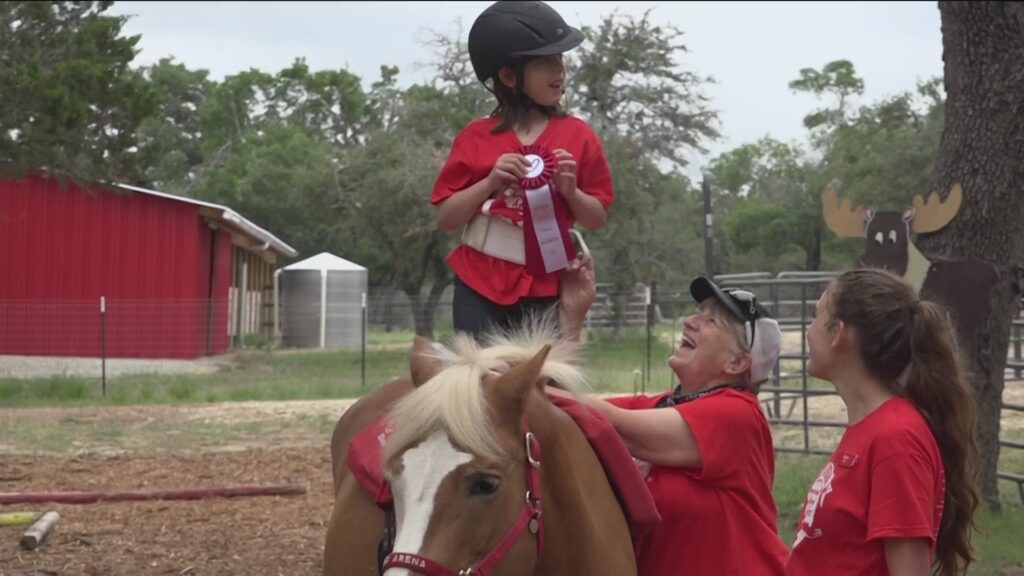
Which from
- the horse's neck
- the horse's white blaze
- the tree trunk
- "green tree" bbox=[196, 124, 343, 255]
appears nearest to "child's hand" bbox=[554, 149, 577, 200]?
the horse's neck

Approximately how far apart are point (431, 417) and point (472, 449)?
113mm

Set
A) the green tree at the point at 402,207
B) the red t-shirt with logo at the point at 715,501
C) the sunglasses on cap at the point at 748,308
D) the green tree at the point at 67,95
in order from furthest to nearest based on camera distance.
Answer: the green tree at the point at 402,207
the green tree at the point at 67,95
the sunglasses on cap at the point at 748,308
the red t-shirt with logo at the point at 715,501

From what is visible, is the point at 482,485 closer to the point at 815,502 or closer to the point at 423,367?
the point at 423,367

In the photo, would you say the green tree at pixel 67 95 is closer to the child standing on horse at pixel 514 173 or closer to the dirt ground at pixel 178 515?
the dirt ground at pixel 178 515

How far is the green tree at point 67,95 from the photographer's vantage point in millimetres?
14141

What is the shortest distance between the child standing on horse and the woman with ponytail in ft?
3.01

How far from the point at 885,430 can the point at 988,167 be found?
17.6 ft

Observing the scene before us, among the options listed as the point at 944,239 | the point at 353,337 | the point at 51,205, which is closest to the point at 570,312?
the point at 944,239

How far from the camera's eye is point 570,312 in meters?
3.82

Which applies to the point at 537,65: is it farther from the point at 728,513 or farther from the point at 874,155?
the point at 874,155

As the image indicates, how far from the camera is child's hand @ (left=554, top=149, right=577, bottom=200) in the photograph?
12.4ft

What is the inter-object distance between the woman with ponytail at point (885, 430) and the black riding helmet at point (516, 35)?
3.80 ft

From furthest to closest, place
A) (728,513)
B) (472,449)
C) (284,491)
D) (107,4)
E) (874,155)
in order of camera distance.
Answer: (874,155) < (107,4) < (284,491) < (728,513) < (472,449)

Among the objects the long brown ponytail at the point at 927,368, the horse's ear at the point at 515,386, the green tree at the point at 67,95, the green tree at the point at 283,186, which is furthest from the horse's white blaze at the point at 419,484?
the green tree at the point at 283,186
